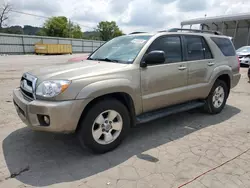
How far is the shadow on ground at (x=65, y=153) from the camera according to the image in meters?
2.72

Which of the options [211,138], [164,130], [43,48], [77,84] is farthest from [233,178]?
[43,48]

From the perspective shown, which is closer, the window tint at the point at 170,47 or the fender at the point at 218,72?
the window tint at the point at 170,47

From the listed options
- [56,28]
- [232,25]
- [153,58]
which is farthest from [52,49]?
[153,58]

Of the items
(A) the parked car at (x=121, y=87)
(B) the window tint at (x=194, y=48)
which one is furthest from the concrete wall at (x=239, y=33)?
(A) the parked car at (x=121, y=87)

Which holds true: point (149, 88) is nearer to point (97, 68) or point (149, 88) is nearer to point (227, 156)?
point (97, 68)

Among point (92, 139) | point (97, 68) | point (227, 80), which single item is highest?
point (97, 68)

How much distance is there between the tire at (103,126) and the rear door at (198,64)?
5.48 feet

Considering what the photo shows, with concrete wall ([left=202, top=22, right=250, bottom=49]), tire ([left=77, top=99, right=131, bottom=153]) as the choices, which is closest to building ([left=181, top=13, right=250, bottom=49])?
concrete wall ([left=202, top=22, right=250, bottom=49])

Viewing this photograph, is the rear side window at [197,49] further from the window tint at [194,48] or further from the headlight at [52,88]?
the headlight at [52,88]

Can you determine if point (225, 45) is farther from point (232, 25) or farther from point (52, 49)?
point (232, 25)

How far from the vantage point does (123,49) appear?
3.84 metres

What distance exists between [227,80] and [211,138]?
204 cm

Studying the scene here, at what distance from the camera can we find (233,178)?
8.86ft

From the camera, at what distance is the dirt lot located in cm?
261
